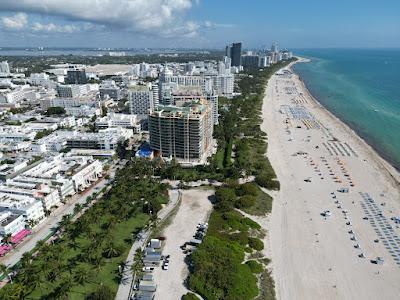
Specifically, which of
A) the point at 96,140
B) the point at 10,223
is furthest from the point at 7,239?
the point at 96,140

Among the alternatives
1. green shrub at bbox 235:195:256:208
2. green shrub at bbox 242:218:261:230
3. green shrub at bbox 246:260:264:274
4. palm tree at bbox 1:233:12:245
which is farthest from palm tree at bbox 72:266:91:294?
green shrub at bbox 235:195:256:208

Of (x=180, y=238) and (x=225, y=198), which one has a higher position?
(x=225, y=198)

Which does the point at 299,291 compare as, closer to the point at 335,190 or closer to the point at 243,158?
the point at 335,190

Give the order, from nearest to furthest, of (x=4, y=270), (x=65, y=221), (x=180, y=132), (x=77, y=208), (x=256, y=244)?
(x=4, y=270) < (x=256, y=244) < (x=65, y=221) < (x=77, y=208) < (x=180, y=132)

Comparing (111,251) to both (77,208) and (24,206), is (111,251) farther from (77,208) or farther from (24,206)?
(24,206)

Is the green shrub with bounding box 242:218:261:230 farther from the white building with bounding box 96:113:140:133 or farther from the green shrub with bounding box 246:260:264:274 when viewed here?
the white building with bounding box 96:113:140:133

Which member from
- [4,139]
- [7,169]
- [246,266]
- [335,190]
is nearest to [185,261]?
[246,266]
